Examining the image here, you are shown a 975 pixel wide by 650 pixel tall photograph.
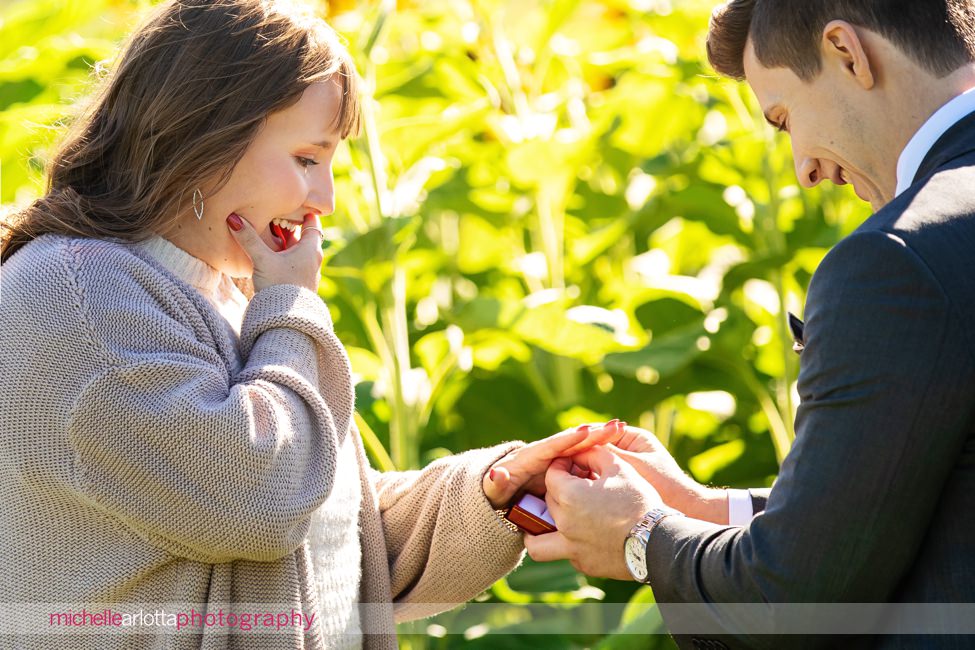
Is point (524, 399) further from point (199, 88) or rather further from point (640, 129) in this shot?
point (199, 88)

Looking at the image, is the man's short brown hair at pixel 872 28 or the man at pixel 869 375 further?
the man's short brown hair at pixel 872 28

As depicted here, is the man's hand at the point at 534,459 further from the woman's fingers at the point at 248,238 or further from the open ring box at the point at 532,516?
the woman's fingers at the point at 248,238

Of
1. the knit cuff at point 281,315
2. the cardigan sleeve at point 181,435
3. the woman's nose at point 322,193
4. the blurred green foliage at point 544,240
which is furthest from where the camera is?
the blurred green foliage at point 544,240

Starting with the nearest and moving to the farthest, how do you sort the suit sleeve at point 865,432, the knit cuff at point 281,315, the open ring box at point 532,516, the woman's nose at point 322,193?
the suit sleeve at point 865,432
the knit cuff at point 281,315
the woman's nose at point 322,193
the open ring box at point 532,516

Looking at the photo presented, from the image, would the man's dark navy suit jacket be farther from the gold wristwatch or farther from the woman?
the woman

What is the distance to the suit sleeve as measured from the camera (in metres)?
1.41

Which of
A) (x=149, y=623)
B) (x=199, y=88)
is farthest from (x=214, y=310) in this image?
(x=149, y=623)

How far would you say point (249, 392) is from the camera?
1.60 meters

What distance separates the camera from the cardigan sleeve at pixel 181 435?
5.09 ft

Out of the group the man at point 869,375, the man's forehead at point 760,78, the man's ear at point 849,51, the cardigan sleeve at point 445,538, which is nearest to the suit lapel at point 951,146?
the man at point 869,375

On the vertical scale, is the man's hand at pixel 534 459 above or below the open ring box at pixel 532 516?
above

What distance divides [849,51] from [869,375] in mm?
473

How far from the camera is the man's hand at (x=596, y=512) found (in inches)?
70.6

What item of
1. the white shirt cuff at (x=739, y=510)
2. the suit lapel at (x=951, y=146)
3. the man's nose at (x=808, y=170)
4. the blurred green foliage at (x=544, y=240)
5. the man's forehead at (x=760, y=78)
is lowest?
the blurred green foliage at (x=544, y=240)
